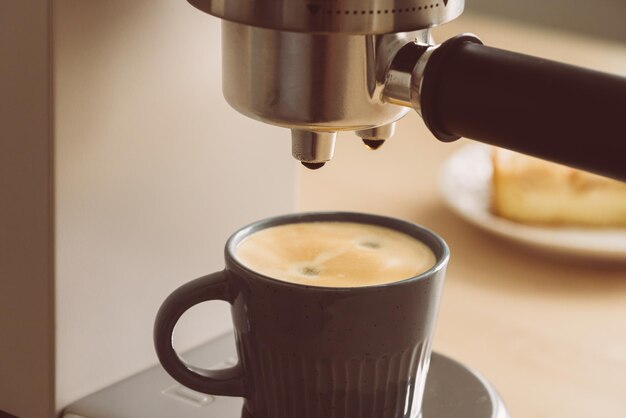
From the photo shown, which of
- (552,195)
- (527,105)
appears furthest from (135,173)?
(552,195)

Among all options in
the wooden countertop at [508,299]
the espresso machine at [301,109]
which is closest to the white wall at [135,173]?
the espresso machine at [301,109]

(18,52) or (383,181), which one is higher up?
(18,52)

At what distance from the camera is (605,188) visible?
0.76m

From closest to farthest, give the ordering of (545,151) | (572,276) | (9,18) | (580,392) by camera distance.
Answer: (545,151)
(9,18)
(580,392)
(572,276)

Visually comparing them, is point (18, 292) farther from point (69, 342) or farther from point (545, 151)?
point (545, 151)

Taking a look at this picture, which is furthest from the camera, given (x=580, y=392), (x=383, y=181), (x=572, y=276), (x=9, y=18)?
(x=383, y=181)

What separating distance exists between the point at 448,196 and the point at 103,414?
14.3 inches

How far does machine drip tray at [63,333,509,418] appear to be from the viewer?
0.50m

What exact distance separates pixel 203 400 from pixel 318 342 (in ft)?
0.33

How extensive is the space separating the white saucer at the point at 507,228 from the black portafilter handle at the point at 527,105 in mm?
362

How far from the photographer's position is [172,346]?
18.5 inches

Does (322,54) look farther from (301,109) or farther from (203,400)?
(203,400)

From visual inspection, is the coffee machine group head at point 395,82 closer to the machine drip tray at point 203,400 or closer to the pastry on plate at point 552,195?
the machine drip tray at point 203,400

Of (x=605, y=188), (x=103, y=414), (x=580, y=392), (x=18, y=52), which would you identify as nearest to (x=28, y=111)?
(x=18, y=52)
